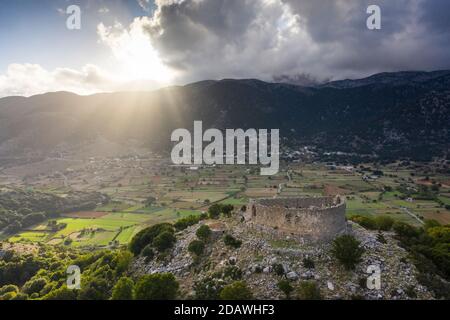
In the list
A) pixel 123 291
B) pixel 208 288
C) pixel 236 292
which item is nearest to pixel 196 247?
pixel 208 288

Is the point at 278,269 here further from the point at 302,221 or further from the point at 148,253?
the point at 148,253

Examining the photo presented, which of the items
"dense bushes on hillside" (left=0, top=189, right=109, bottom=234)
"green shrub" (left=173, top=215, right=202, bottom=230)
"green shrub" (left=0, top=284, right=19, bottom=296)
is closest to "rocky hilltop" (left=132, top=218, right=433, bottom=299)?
"green shrub" (left=173, top=215, right=202, bottom=230)

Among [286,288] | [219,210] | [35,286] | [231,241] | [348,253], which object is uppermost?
[219,210]

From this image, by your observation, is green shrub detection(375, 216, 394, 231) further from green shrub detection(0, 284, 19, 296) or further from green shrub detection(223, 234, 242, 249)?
green shrub detection(0, 284, 19, 296)

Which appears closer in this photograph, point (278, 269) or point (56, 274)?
point (278, 269)
